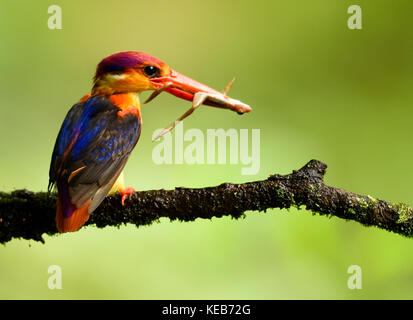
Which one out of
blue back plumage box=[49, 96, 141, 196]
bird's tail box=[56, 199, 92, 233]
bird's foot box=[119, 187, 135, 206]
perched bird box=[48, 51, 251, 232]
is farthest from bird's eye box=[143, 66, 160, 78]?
bird's tail box=[56, 199, 92, 233]

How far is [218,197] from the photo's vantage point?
5.96ft

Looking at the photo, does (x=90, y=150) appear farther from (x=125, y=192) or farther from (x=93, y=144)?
(x=125, y=192)

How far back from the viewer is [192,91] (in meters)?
2.30

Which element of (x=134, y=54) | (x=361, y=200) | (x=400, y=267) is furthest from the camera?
(x=400, y=267)

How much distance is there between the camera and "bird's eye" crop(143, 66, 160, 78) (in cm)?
220

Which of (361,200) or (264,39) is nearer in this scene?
(361,200)

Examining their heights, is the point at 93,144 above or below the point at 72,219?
above

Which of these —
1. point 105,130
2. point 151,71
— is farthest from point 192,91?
point 105,130

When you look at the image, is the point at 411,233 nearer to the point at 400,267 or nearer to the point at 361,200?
the point at 361,200

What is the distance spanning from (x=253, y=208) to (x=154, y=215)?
1.05ft

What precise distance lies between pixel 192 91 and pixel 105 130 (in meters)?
0.49

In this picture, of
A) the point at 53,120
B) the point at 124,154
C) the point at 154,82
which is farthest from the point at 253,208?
the point at 53,120

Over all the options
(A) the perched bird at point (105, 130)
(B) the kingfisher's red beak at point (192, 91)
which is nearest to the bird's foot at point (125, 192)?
(A) the perched bird at point (105, 130)

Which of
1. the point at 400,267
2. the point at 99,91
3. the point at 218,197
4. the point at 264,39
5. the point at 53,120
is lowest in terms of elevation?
the point at 400,267
